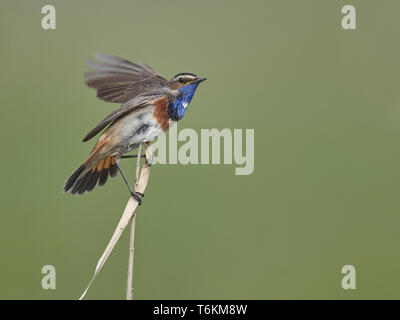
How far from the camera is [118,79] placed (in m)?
3.61

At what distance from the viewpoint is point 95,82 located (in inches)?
141

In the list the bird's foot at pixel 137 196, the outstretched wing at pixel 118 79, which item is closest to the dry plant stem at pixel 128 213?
the bird's foot at pixel 137 196

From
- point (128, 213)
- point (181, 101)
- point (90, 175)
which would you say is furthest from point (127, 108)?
point (128, 213)

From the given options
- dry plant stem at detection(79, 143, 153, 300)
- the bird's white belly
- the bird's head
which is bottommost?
dry plant stem at detection(79, 143, 153, 300)

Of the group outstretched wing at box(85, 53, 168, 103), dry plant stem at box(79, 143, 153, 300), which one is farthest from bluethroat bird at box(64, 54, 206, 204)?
dry plant stem at box(79, 143, 153, 300)

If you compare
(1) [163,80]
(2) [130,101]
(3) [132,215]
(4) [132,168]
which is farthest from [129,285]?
(4) [132,168]

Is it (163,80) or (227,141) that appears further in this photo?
(227,141)

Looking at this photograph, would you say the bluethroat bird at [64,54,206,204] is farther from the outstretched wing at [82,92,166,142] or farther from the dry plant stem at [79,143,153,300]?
the dry plant stem at [79,143,153,300]

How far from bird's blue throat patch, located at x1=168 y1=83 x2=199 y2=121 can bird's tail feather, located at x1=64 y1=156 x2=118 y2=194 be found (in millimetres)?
500

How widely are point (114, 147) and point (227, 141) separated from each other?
945 millimetres

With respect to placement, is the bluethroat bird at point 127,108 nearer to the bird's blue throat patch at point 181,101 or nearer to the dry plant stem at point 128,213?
the bird's blue throat patch at point 181,101

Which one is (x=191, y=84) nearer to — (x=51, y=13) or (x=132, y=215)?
(x=132, y=215)

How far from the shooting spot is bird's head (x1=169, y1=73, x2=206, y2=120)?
133 inches

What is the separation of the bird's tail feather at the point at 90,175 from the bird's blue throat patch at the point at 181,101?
0.50 meters
